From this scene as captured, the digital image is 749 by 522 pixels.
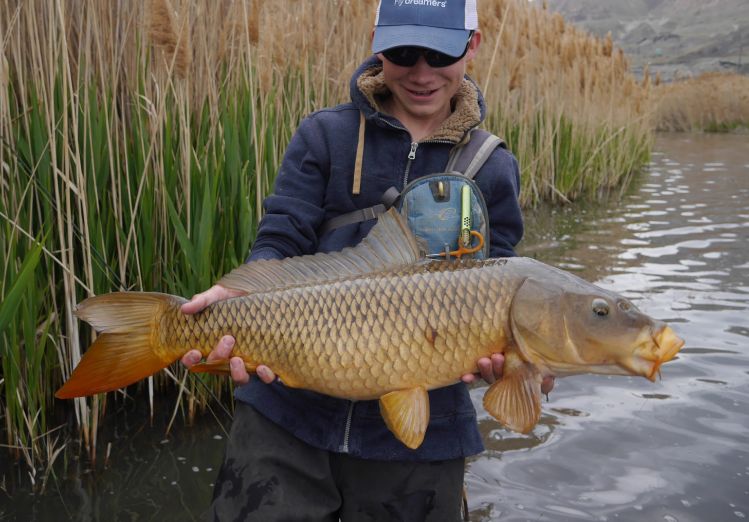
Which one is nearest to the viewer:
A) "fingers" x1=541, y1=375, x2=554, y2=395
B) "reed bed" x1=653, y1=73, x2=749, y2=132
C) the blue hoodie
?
"fingers" x1=541, y1=375, x2=554, y2=395

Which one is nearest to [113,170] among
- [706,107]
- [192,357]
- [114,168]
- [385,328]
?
[114,168]

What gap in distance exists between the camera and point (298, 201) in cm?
207

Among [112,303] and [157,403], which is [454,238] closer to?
[112,303]

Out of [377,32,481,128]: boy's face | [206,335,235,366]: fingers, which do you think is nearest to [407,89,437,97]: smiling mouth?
[377,32,481,128]: boy's face

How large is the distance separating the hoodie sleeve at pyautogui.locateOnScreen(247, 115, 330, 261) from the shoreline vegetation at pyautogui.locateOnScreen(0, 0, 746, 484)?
26.9 inches

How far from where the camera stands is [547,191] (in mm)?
8195

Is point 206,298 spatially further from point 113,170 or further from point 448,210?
point 113,170

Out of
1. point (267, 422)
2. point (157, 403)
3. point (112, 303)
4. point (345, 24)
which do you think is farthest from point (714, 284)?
point (112, 303)

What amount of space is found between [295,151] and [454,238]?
0.50 meters

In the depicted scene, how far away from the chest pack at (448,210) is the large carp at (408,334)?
0.22 m

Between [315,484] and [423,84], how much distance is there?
103 centimetres

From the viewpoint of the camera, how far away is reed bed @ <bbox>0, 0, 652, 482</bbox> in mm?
2496

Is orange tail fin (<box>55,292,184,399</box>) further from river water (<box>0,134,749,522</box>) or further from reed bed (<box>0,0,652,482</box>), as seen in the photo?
river water (<box>0,134,749,522</box>)

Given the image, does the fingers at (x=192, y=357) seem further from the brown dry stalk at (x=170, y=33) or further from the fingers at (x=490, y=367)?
the brown dry stalk at (x=170, y=33)
